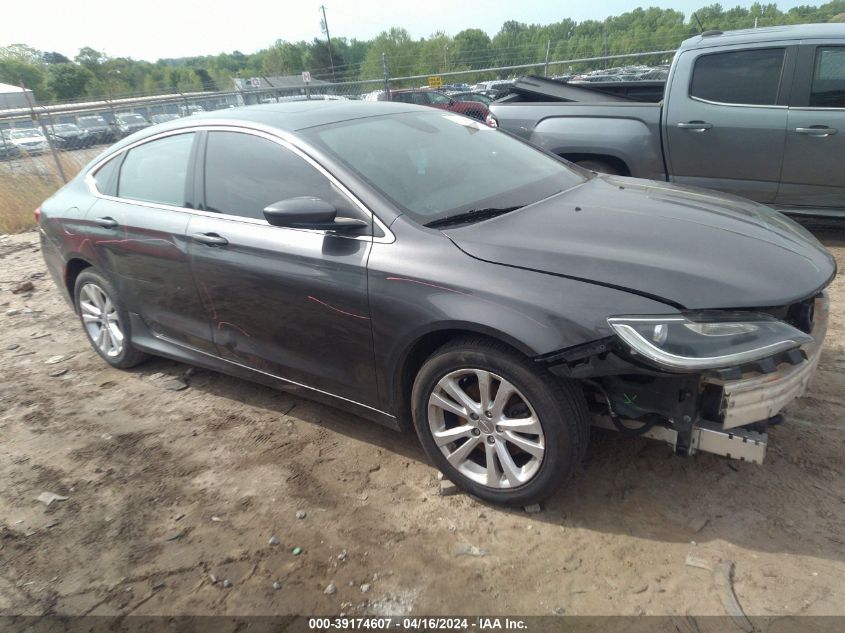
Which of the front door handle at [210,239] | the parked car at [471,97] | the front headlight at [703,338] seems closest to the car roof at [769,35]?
the front headlight at [703,338]

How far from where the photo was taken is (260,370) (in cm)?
333

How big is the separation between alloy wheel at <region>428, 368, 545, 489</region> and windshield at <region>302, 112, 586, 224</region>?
771mm

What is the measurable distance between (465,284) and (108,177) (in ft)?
9.87

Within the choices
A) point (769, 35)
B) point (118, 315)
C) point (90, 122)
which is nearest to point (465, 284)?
point (118, 315)

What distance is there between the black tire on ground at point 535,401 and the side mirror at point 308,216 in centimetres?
74

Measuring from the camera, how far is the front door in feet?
9.11

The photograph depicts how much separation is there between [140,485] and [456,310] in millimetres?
1971

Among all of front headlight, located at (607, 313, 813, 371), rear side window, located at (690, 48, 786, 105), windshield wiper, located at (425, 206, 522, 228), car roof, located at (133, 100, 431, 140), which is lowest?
front headlight, located at (607, 313, 813, 371)

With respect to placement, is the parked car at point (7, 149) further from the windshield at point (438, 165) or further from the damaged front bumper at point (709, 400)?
the damaged front bumper at point (709, 400)

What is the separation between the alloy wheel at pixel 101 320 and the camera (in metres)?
4.23

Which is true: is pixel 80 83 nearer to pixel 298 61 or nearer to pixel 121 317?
pixel 298 61

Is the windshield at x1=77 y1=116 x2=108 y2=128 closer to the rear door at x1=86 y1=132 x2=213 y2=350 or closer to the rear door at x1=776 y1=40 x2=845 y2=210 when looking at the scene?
the rear door at x1=86 y1=132 x2=213 y2=350

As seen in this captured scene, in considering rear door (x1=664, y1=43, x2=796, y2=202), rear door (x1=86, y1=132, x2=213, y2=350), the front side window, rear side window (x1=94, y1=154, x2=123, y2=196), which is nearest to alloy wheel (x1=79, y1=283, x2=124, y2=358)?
rear door (x1=86, y1=132, x2=213, y2=350)

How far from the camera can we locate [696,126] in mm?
5426
